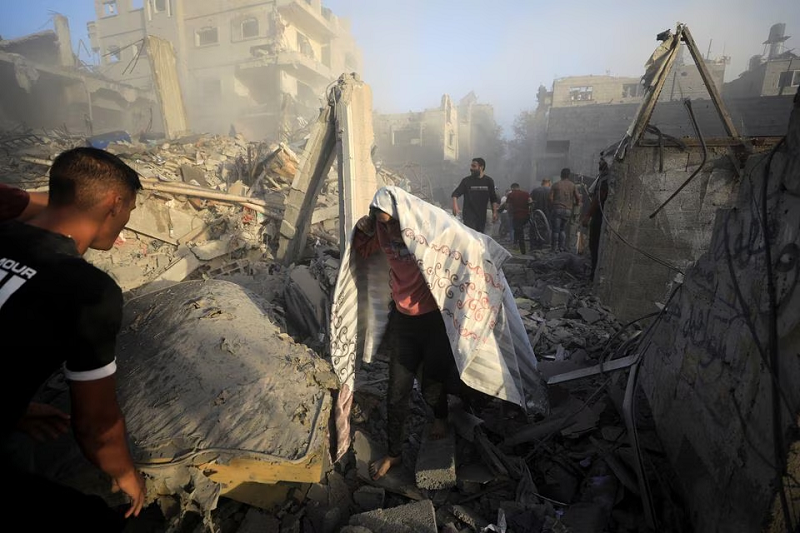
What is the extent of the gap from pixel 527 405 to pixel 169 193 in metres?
7.34

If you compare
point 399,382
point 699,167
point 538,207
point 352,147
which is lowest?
point 399,382

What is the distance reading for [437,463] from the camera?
2.44 meters

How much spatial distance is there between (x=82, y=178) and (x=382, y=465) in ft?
7.48

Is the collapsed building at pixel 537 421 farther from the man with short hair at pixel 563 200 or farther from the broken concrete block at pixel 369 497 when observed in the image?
the man with short hair at pixel 563 200

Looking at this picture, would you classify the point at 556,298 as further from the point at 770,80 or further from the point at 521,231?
the point at 770,80

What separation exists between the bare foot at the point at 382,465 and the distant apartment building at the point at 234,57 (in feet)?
79.4

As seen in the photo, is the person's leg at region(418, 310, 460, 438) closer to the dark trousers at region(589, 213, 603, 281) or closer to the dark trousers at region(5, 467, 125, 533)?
the dark trousers at region(5, 467, 125, 533)

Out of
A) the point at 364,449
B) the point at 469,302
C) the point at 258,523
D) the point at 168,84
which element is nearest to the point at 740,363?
the point at 469,302

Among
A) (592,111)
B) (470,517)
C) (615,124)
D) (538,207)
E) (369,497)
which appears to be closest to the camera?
(470,517)

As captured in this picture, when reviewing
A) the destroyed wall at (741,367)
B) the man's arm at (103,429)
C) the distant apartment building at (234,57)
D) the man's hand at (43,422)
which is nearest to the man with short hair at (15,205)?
the man's hand at (43,422)

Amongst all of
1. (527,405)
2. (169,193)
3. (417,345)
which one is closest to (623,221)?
(527,405)

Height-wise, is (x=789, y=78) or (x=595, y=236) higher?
(x=789, y=78)

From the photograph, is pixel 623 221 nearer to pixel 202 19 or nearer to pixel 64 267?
pixel 64 267

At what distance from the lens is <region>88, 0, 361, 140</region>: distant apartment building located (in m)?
25.8
